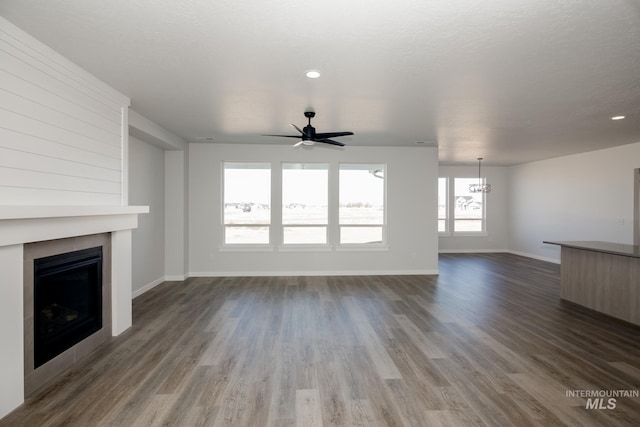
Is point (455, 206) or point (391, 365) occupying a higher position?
point (455, 206)

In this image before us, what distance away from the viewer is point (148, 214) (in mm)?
5449

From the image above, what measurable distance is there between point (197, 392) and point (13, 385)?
1269 millimetres

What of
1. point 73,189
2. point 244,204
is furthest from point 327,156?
point 73,189

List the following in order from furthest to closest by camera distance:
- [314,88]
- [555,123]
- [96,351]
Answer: [555,123]
[314,88]
[96,351]

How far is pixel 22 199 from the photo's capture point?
2.39 metres

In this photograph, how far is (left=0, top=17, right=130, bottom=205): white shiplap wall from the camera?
7.54 feet

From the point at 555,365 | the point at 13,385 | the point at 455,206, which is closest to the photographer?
the point at 13,385

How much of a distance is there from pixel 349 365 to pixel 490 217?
889 centimetres

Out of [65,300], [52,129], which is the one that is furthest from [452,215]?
[52,129]

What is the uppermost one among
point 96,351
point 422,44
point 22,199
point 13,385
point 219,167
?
point 422,44

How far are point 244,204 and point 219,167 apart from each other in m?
0.93

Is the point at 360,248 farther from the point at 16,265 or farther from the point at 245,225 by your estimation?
the point at 16,265

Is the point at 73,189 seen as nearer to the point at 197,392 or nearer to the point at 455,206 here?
the point at 197,392

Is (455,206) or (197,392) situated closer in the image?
(197,392)
